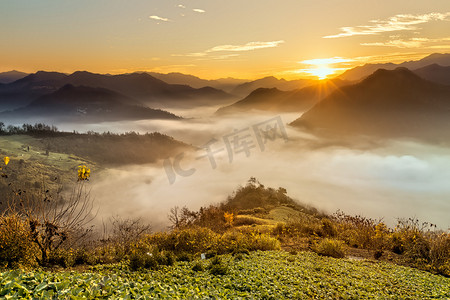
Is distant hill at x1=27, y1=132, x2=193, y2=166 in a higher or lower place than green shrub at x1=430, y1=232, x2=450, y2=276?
lower

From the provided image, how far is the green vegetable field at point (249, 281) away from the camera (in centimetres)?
653

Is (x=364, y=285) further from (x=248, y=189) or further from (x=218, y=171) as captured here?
(x=218, y=171)

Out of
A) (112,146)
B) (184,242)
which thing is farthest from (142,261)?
(112,146)

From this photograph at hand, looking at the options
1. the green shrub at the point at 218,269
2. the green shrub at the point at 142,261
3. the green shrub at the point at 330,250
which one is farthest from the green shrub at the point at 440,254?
the green shrub at the point at 142,261

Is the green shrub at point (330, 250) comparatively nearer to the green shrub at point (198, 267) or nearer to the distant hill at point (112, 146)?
the green shrub at point (198, 267)

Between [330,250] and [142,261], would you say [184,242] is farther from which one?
[330,250]

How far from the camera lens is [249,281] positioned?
9.69 meters

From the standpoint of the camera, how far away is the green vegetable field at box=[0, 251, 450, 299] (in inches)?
257

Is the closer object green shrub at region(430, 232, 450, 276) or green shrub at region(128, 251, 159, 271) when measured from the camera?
green shrub at region(128, 251, 159, 271)

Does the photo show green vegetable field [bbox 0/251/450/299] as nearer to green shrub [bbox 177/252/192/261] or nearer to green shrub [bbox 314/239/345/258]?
green shrub [bbox 177/252/192/261]

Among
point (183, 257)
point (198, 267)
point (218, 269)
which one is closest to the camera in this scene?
point (218, 269)

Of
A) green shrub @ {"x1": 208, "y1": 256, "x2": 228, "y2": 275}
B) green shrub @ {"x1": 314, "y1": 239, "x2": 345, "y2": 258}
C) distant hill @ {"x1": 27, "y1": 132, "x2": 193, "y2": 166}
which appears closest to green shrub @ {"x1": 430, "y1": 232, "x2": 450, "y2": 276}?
green shrub @ {"x1": 314, "y1": 239, "x2": 345, "y2": 258}

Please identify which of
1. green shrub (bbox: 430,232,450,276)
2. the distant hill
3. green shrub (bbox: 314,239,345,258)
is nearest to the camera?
green shrub (bbox: 430,232,450,276)

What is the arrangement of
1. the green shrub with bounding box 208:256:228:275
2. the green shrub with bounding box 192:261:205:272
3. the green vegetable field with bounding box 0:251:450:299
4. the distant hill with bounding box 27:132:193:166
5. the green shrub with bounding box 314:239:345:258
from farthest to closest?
the distant hill with bounding box 27:132:193:166 < the green shrub with bounding box 314:239:345:258 < the green shrub with bounding box 192:261:205:272 < the green shrub with bounding box 208:256:228:275 < the green vegetable field with bounding box 0:251:450:299
